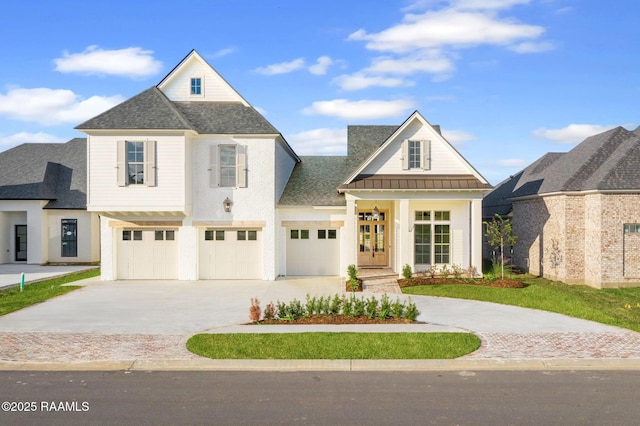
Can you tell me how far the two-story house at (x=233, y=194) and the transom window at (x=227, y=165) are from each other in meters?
0.04

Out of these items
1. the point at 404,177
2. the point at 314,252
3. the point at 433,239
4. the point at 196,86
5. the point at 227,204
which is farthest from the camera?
the point at 314,252

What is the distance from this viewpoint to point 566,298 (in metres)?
16.8

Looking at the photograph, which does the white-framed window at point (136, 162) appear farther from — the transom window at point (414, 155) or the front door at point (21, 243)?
the front door at point (21, 243)

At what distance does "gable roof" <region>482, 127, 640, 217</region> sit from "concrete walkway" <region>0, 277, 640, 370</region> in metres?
8.75

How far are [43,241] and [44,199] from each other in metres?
2.43

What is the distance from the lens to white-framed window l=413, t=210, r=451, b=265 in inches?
912

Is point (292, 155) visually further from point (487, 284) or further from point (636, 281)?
point (636, 281)

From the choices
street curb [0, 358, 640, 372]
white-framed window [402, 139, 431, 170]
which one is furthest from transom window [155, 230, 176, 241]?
street curb [0, 358, 640, 372]

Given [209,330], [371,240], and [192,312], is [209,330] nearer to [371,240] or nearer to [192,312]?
[192,312]

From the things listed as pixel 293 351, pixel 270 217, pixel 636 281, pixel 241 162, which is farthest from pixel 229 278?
pixel 636 281

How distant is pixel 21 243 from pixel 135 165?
569 inches

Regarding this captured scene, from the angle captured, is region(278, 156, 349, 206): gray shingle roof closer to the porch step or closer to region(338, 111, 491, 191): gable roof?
region(338, 111, 491, 191): gable roof

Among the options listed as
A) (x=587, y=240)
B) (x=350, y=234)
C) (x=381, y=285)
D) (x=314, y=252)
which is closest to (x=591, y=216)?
(x=587, y=240)

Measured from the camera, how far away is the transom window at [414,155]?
22172mm
